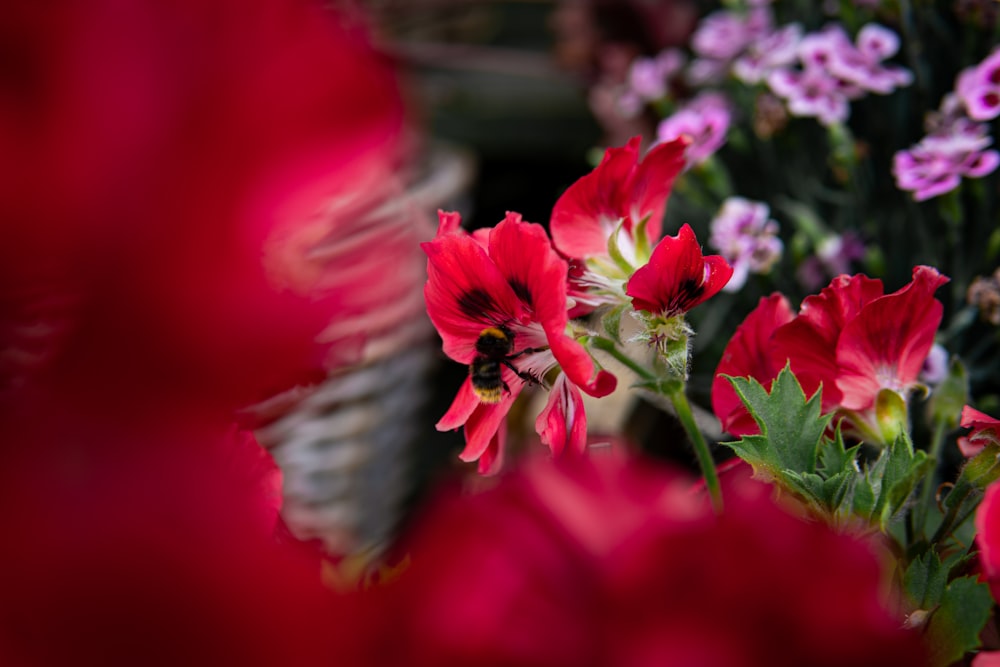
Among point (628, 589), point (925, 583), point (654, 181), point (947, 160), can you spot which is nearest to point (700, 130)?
point (947, 160)

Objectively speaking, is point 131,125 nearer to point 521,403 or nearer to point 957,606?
point 957,606

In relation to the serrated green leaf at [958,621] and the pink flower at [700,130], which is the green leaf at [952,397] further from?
the pink flower at [700,130]

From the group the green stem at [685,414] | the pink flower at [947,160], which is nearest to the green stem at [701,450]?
the green stem at [685,414]

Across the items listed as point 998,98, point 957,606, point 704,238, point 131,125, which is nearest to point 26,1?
point 131,125

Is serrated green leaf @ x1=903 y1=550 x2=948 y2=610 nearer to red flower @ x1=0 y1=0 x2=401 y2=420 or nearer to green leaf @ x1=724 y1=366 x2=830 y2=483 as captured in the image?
green leaf @ x1=724 y1=366 x2=830 y2=483

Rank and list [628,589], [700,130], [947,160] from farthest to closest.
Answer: [700,130] → [947,160] → [628,589]

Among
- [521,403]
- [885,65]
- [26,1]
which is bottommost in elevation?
[521,403]

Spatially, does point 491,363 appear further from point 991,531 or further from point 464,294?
point 991,531
